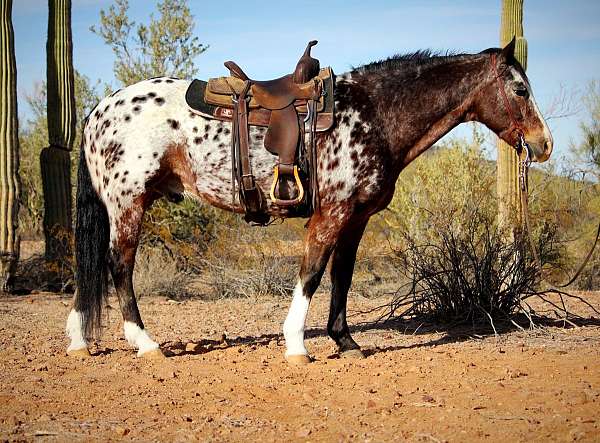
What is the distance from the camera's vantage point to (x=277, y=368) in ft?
19.7

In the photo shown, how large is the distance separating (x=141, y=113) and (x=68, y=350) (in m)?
2.17

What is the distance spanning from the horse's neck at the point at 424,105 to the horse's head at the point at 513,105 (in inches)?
5.2

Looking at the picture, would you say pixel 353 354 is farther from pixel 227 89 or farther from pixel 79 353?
pixel 227 89

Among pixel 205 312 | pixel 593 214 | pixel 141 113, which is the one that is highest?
pixel 141 113

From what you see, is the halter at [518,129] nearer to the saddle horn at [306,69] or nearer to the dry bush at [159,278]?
the saddle horn at [306,69]

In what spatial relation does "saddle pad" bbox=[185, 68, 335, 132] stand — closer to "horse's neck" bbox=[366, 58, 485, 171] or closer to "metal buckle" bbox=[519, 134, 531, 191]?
"horse's neck" bbox=[366, 58, 485, 171]

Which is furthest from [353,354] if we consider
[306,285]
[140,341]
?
[140,341]

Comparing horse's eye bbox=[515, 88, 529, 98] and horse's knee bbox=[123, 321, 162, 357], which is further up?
horse's eye bbox=[515, 88, 529, 98]

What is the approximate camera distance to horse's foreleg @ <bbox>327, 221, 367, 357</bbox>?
21.5ft

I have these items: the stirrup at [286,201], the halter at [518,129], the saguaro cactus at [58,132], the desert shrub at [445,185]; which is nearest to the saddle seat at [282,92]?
the stirrup at [286,201]

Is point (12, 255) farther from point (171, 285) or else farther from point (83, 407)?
point (83, 407)

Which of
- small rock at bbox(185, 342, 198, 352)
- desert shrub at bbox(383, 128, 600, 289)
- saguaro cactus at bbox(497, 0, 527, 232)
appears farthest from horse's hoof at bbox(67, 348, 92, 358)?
desert shrub at bbox(383, 128, 600, 289)

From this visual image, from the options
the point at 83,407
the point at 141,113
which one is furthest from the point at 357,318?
the point at 83,407

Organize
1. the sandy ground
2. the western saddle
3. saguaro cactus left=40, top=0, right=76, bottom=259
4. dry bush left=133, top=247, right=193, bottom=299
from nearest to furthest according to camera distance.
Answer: the sandy ground, the western saddle, dry bush left=133, top=247, right=193, bottom=299, saguaro cactus left=40, top=0, right=76, bottom=259
